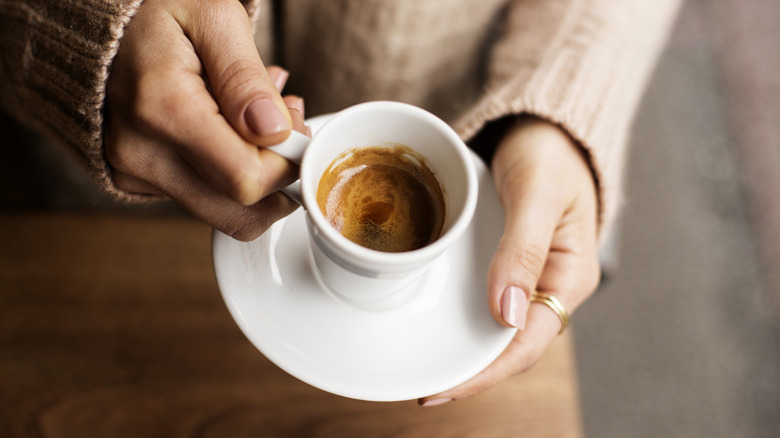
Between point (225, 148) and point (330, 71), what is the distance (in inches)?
18.8

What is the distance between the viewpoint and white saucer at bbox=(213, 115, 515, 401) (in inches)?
21.4

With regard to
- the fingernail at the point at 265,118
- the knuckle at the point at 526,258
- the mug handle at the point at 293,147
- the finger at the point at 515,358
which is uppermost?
the fingernail at the point at 265,118

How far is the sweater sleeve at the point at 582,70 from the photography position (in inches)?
27.0

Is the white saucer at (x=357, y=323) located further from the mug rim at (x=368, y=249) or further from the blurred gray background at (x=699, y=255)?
the blurred gray background at (x=699, y=255)

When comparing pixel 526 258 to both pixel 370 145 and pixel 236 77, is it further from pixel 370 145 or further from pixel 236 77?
pixel 236 77

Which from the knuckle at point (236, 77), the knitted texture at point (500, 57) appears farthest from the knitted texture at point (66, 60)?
the knitted texture at point (500, 57)

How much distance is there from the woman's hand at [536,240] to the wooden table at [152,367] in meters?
0.16

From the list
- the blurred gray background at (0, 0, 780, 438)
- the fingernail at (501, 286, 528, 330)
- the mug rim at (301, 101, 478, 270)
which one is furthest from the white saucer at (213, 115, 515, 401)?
the blurred gray background at (0, 0, 780, 438)

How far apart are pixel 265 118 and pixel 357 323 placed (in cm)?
26

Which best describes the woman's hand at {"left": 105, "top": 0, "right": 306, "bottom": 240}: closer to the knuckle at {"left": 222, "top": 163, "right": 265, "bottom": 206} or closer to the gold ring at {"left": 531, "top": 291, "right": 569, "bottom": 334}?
the knuckle at {"left": 222, "top": 163, "right": 265, "bottom": 206}

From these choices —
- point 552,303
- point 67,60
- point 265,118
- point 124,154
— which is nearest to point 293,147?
point 265,118

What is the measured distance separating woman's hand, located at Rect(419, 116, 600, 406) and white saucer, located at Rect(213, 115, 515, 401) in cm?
4

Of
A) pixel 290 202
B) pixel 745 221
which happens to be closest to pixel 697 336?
pixel 745 221

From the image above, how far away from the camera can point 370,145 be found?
57 centimetres
